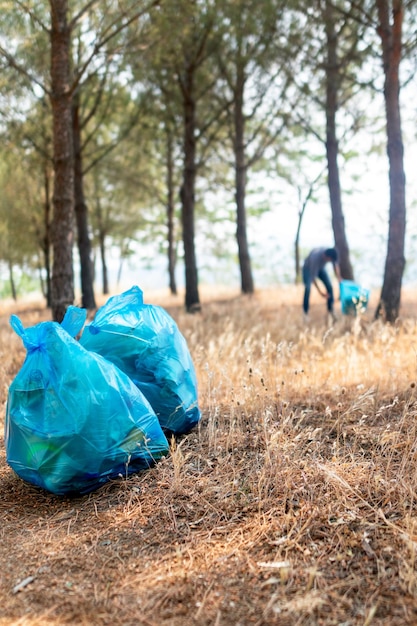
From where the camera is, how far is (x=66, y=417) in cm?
244

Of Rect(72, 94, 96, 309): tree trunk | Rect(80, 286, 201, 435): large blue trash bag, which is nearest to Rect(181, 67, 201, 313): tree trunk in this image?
Rect(72, 94, 96, 309): tree trunk

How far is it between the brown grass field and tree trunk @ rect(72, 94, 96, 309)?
7903 mm

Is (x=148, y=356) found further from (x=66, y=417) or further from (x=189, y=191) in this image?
(x=189, y=191)

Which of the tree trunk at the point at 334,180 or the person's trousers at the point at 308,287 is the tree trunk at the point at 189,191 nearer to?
the tree trunk at the point at 334,180

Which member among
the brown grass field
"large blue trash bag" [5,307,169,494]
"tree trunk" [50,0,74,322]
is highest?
"tree trunk" [50,0,74,322]

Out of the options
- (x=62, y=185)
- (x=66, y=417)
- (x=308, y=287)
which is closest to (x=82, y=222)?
(x=62, y=185)

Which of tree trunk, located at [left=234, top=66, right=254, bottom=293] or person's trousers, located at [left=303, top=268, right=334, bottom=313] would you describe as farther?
tree trunk, located at [left=234, top=66, right=254, bottom=293]

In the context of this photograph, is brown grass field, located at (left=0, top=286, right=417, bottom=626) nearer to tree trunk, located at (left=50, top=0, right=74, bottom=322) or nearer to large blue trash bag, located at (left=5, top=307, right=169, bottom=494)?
large blue trash bag, located at (left=5, top=307, right=169, bottom=494)

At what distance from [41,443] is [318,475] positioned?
1.31 metres

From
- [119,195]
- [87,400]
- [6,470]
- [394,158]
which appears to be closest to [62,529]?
[87,400]

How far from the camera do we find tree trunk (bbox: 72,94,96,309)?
9672 millimetres

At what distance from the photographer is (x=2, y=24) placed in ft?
21.9

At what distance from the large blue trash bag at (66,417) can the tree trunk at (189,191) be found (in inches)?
288

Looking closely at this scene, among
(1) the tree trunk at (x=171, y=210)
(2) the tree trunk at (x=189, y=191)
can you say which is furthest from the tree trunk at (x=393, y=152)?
(1) the tree trunk at (x=171, y=210)
